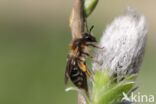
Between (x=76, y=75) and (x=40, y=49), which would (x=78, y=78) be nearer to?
(x=76, y=75)

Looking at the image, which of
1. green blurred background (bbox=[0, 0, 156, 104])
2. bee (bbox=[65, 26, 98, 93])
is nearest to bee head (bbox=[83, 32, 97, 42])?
bee (bbox=[65, 26, 98, 93])

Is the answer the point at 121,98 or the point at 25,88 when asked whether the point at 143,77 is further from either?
the point at 121,98

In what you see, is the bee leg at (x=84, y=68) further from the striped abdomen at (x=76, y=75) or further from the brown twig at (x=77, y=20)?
the brown twig at (x=77, y=20)

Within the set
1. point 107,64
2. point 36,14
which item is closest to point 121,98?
point 107,64

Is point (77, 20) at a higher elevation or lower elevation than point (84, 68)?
higher

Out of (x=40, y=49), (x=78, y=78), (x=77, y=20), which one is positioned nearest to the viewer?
(x=77, y=20)

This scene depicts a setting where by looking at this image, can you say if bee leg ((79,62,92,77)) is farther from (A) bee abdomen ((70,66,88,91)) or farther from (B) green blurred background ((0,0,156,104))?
(B) green blurred background ((0,0,156,104))

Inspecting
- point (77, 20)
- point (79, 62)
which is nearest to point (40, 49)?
point (79, 62)

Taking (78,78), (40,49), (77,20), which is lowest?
(40,49)
